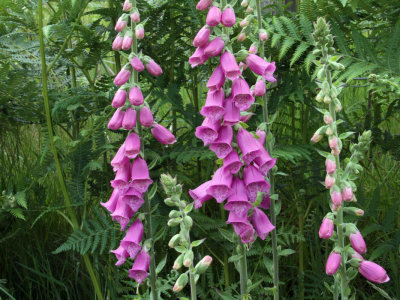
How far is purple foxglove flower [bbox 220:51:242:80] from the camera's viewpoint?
4.76 ft

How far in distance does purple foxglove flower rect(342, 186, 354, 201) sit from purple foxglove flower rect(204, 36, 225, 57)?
61 centimetres

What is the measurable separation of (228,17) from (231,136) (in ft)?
1.24

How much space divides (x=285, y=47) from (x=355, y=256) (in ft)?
3.54

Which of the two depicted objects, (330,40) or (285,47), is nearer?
(330,40)

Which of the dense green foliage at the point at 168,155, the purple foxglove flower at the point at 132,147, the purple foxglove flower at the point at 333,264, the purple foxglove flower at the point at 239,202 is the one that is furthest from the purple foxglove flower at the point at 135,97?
the purple foxglove flower at the point at 333,264

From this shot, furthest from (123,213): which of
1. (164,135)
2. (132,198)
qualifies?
(164,135)

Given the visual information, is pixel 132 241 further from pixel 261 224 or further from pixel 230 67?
pixel 230 67

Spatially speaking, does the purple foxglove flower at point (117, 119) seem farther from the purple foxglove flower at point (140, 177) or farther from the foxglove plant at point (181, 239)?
the foxglove plant at point (181, 239)

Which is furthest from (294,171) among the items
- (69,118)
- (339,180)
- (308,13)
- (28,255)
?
(28,255)

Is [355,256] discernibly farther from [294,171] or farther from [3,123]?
[3,123]

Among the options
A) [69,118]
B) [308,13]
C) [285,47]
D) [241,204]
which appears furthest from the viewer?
[69,118]

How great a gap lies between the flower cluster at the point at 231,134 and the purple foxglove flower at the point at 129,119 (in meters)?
0.23

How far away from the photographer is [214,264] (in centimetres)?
249

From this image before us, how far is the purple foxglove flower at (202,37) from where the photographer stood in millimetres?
1480
